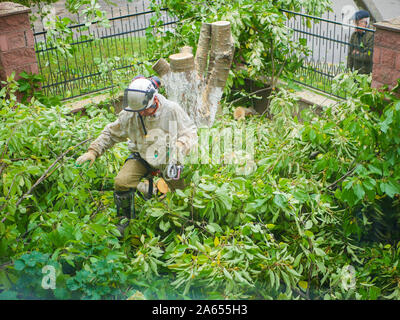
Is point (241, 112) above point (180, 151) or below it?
below

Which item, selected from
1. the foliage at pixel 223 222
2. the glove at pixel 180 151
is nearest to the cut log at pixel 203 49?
the foliage at pixel 223 222

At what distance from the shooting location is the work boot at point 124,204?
4395mm

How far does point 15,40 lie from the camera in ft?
22.0

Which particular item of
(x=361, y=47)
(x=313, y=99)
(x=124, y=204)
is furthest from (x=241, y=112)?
(x=124, y=204)

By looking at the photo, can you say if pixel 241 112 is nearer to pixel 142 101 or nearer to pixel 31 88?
pixel 31 88

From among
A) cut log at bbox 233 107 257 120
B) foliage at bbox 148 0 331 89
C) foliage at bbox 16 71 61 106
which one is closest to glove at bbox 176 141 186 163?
foliage at bbox 148 0 331 89

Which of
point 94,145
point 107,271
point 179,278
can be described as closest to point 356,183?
point 179,278

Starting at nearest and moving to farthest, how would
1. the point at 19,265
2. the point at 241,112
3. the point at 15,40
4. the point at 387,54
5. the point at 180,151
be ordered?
1. the point at 19,265
2. the point at 180,151
3. the point at 387,54
4. the point at 15,40
5. the point at 241,112

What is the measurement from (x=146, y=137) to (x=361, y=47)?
4.24 meters

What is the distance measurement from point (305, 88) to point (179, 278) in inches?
202


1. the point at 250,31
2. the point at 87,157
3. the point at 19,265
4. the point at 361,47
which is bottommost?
the point at 19,265

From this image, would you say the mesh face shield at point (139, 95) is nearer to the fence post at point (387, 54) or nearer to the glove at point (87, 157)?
the glove at point (87, 157)

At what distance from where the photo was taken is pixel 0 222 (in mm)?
3422

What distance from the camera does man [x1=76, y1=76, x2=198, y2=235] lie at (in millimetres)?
3912
